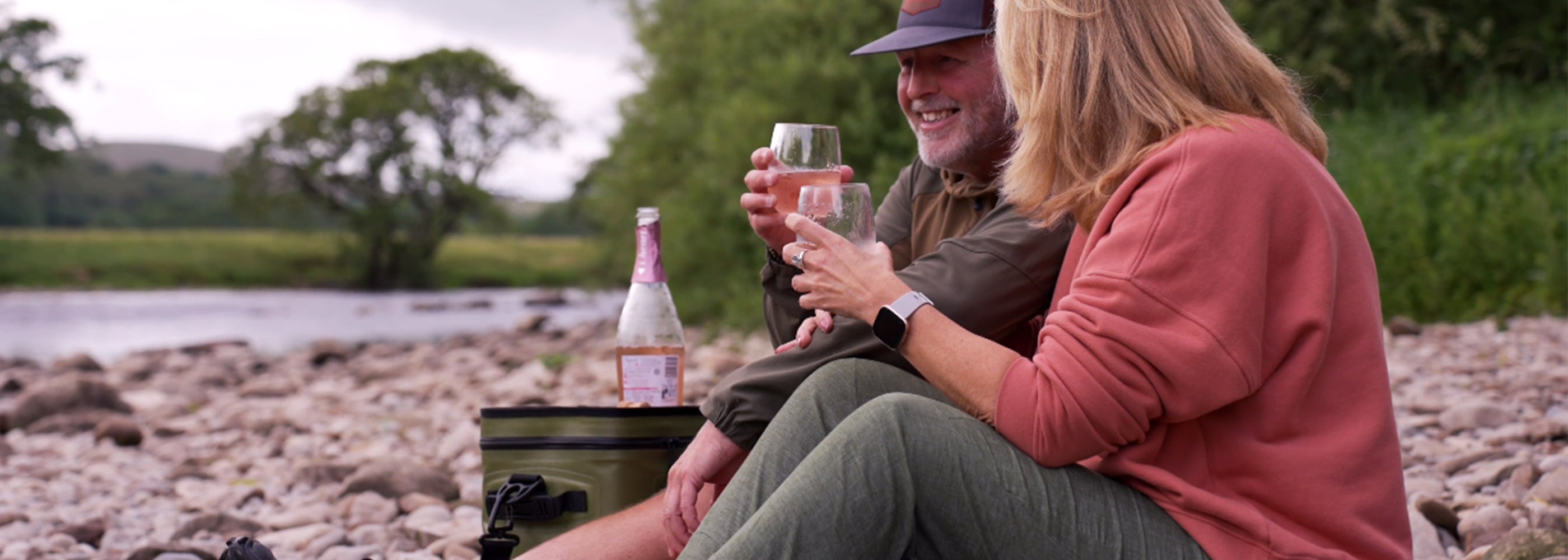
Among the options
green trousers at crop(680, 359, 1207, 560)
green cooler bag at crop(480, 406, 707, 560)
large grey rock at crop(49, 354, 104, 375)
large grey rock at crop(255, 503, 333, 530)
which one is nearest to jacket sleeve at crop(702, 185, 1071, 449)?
green cooler bag at crop(480, 406, 707, 560)

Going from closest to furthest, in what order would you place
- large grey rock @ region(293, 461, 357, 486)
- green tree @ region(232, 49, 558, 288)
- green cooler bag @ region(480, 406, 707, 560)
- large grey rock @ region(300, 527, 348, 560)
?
green cooler bag @ region(480, 406, 707, 560) < large grey rock @ region(300, 527, 348, 560) < large grey rock @ region(293, 461, 357, 486) < green tree @ region(232, 49, 558, 288)

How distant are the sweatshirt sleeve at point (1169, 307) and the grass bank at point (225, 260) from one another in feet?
145

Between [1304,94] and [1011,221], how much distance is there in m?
0.60

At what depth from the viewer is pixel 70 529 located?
428 centimetres

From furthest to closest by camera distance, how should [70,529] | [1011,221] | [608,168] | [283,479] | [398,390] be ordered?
[608,168], [398,390], [283,479], [70,529], [1011,221]

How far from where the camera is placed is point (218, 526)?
4.31 metres

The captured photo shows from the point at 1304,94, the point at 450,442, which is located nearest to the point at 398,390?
the point at 450,442

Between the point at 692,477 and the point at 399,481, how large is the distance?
269cm

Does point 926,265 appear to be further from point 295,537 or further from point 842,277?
point 295,537

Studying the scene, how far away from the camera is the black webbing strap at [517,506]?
2703mm

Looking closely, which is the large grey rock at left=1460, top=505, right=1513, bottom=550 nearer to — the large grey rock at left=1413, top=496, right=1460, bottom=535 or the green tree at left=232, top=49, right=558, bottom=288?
the large grey rock at left=1413, top=496, right=1460, bottom=535

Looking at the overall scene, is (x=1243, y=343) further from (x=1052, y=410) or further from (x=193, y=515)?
(x=193, y=515)

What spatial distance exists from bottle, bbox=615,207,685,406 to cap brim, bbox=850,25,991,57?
2.44 ft

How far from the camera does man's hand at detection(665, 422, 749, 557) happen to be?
2.44m
